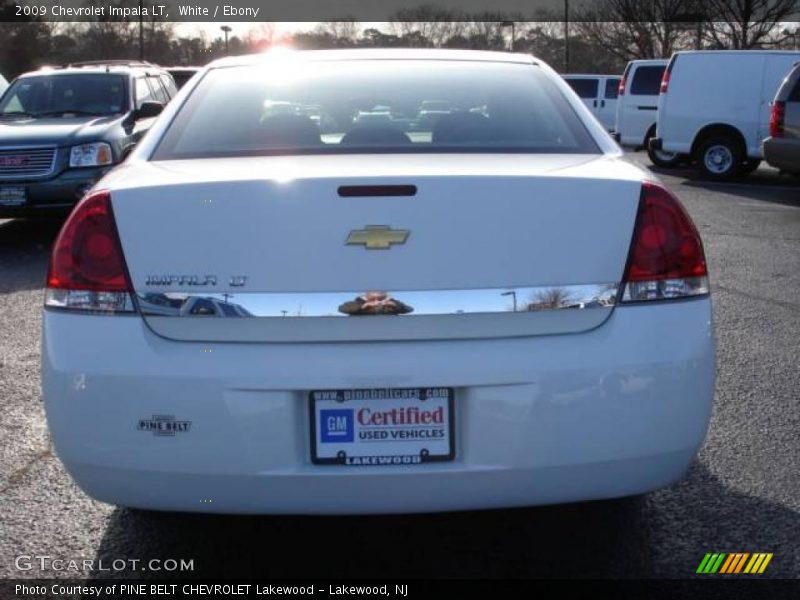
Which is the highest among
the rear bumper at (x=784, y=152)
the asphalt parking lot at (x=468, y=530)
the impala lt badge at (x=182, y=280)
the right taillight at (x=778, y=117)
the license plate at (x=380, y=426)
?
the impala lt badge at (x=182, y=280)

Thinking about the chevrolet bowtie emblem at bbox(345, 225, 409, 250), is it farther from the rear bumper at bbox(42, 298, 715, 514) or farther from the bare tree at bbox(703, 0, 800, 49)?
the bare tree at bbox(703, 0, 800, 49)

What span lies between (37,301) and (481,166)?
5.04m

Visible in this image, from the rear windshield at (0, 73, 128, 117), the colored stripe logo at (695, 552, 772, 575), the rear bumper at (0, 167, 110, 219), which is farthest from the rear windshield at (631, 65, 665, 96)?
the colored stripe logo at (695, 552, 772, 575)

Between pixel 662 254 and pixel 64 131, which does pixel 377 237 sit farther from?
pixel 64 131

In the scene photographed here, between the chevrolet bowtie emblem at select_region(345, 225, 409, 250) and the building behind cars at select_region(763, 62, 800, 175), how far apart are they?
1123 cm

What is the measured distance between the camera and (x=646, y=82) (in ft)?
Result: 63.6

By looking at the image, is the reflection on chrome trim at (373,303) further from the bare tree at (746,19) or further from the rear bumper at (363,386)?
the bare tree at (746,19)

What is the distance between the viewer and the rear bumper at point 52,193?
9.16 m

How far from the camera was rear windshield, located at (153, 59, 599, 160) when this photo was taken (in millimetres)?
3281

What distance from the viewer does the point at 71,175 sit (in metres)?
9.22

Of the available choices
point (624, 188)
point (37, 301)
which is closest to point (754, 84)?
point (37, 301)

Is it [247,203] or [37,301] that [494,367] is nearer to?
[247,203]

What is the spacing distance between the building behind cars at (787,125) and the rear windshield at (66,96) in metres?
7.88

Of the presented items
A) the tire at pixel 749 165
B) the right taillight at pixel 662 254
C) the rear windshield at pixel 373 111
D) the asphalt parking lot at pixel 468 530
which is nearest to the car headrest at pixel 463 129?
the rear windshield at pixel 373 111
